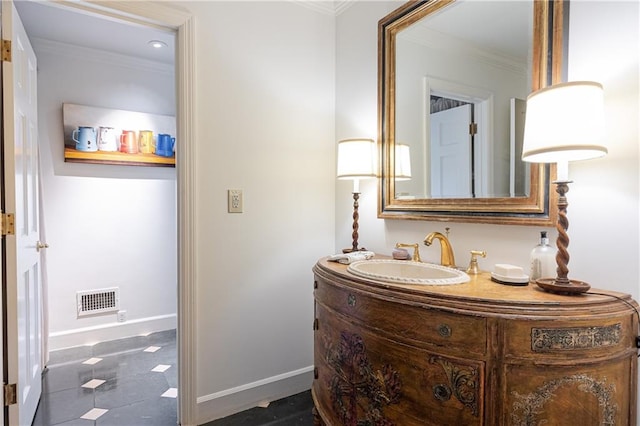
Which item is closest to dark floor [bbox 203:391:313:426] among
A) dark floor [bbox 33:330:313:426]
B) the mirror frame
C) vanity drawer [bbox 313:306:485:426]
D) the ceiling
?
dark floor [bbox 33:330:313:426]

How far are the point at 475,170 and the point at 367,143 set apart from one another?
60cm

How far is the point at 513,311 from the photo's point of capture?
3.03 feet

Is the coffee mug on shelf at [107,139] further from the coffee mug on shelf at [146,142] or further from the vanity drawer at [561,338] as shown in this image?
the vanity drawer at [561,338]

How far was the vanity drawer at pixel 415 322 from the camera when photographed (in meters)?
0.97

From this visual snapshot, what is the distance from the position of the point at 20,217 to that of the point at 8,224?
0.40 ft

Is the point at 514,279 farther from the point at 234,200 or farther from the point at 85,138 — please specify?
the point at 85,138

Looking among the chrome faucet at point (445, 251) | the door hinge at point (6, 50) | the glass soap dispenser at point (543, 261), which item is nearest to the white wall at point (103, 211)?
the door hinge at point (6, 50)

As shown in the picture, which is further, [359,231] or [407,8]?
[359,231]

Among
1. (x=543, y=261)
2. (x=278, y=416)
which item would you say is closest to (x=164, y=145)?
(x=278, y=416)

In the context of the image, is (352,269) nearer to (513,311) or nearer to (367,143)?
(513,311)

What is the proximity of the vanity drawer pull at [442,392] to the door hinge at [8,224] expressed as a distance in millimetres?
1915

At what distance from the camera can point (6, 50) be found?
1570 millimetres

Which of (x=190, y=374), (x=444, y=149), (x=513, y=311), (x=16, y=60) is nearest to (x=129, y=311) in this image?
(x=190, y=374)

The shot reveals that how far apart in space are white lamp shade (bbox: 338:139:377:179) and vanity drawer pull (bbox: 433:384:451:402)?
3.70 feet
